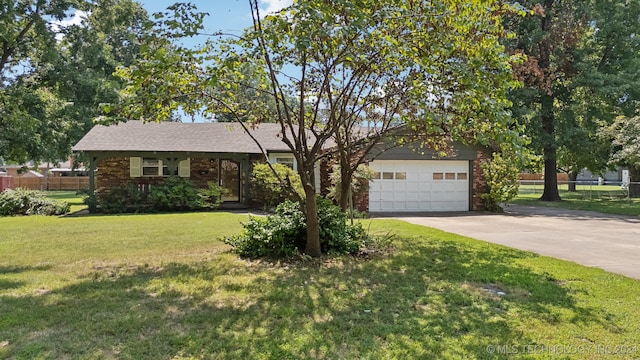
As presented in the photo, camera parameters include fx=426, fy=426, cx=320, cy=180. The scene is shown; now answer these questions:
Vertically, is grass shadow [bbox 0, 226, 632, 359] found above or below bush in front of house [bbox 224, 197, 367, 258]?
below

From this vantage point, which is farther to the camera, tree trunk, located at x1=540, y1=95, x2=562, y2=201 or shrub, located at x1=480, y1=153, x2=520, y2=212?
tree trunk, located at x1=540, y1=95, x2=562, y2=201

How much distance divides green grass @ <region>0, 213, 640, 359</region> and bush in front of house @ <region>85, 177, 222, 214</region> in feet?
26.3

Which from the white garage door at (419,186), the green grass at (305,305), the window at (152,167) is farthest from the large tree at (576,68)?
the window at (152,167)

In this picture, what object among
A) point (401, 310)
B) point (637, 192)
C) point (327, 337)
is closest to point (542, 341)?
point (401, 310)

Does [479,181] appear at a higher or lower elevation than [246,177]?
lower

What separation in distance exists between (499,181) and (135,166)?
47.9 feet

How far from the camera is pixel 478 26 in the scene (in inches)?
263

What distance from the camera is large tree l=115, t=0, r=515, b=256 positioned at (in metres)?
5.44

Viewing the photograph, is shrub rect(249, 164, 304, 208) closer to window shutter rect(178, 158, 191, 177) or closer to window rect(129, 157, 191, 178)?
window shutter rect(178, 158, 191, 177)

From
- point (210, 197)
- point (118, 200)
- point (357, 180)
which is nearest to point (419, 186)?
point (357, 180)

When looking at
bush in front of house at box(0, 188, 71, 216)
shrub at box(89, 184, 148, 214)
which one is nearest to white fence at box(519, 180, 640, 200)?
shrub at box(89, 184, 148, 214)

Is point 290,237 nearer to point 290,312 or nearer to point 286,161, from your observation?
point 290,312

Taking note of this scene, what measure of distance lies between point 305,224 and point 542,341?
4.60 m

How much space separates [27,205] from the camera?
16.1 meters
